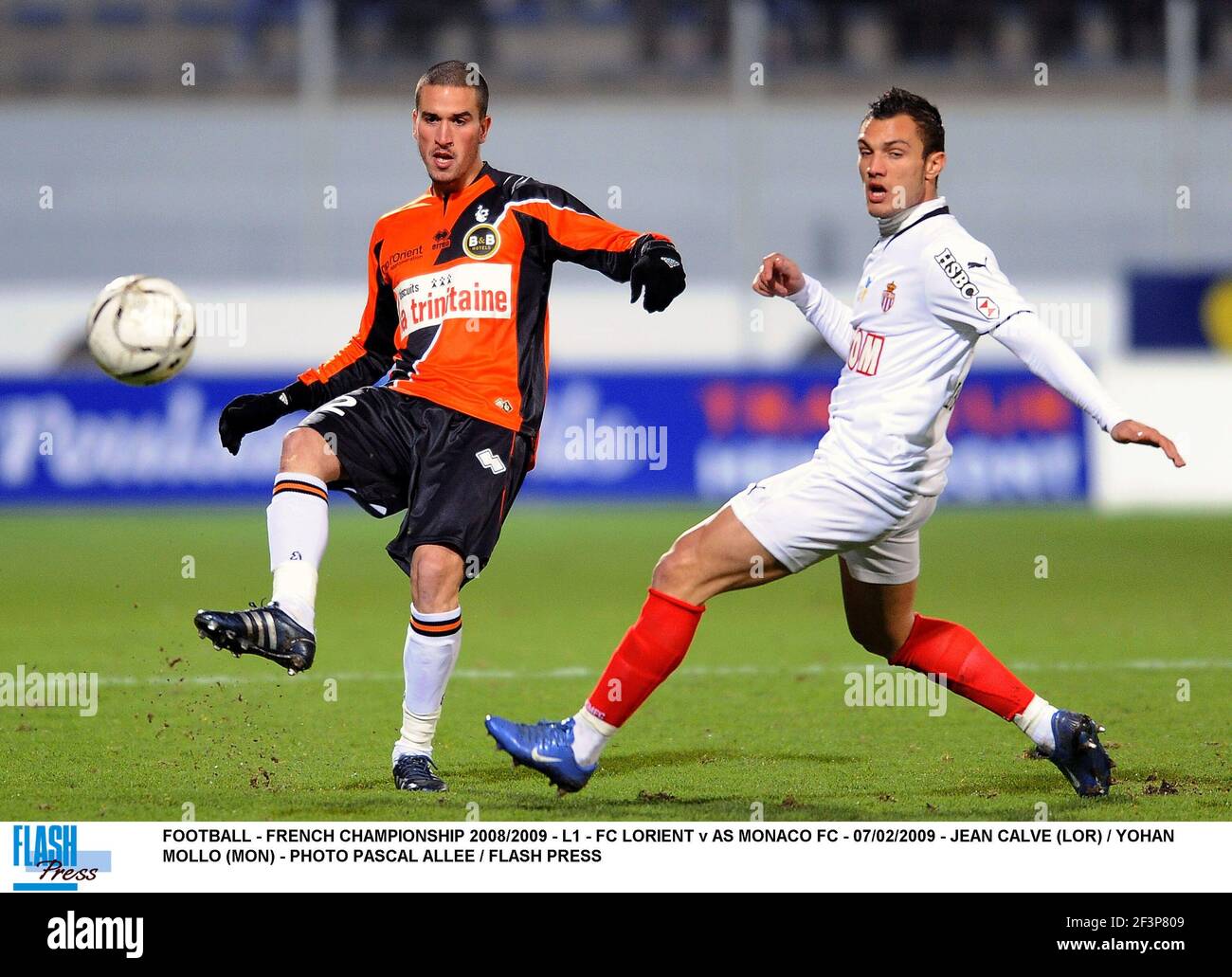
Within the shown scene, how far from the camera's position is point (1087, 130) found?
25.7 meters

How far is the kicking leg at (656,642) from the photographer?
15.1 ft

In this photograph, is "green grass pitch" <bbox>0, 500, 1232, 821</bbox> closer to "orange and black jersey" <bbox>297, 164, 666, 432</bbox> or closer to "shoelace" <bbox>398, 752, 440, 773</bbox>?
"shoelace" <bbox>398, 752, 440, 773</bbox>

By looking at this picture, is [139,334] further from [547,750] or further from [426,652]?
[547,750]

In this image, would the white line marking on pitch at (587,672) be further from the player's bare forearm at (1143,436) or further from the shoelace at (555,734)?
the player's bare forearm at (1143,436)

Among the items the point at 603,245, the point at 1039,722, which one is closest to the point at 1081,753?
the point at 1039,722

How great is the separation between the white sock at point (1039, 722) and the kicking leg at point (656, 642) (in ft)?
3.08

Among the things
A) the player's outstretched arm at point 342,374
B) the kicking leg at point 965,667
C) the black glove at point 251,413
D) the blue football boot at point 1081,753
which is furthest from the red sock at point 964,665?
the black glove at point 251,413

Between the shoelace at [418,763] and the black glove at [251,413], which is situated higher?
the black glove at [251,413]

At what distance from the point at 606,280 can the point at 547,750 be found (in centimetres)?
1792

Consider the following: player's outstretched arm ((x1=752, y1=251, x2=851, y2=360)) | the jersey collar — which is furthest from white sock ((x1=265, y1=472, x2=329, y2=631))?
the jersey collar

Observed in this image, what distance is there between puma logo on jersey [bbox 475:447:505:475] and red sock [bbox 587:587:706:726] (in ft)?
2.26

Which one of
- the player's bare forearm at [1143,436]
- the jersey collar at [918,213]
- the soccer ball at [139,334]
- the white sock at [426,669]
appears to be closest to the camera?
the player's bare forearm at [1143,436]

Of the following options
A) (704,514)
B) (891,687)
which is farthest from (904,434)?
(704,514)

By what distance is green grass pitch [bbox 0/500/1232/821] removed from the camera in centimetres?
494
